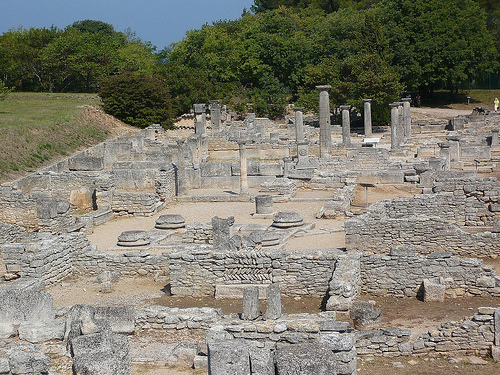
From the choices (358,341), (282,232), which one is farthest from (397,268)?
(282,232)

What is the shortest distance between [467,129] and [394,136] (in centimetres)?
1002

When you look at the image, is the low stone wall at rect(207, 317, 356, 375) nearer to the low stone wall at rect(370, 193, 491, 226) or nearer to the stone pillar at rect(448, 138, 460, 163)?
the low stone wall at rect(370, 193, 491, 226)

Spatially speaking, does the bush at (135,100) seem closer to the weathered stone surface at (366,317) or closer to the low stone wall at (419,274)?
the low stone wall at (419,274)

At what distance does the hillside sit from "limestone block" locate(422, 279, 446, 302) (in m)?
21.0

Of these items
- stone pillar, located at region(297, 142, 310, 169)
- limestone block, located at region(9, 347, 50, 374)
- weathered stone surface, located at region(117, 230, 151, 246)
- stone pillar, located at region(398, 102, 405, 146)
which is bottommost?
limestone block, located at region(9, 347, 50, 374)

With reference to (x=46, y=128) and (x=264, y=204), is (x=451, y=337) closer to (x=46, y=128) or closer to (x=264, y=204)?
(x=264, y=204)

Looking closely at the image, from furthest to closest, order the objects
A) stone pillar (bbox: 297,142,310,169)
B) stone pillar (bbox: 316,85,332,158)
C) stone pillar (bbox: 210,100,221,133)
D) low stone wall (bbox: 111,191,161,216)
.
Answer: stone pillar (bbox: 210,100,221,133) → stone pillar (bbox: 316,85,332,158) → stone pillar (bbox: 297,142,310,169) → low stone wall (bbox: 111,191,161,216)

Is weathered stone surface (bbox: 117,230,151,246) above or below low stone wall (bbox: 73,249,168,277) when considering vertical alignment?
above

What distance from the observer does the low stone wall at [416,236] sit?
679 inches

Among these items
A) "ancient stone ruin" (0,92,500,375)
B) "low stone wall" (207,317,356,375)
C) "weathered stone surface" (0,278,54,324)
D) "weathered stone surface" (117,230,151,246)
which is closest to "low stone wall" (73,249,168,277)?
"ancient stone ruin" (0,92,500,375)

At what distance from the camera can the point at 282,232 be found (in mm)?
21078

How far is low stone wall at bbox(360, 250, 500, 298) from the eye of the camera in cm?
1430

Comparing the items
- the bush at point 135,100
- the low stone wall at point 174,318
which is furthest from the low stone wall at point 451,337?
the bush at point 135,100

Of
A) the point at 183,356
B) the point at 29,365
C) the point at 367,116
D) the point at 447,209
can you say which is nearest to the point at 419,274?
the point at 183,356
